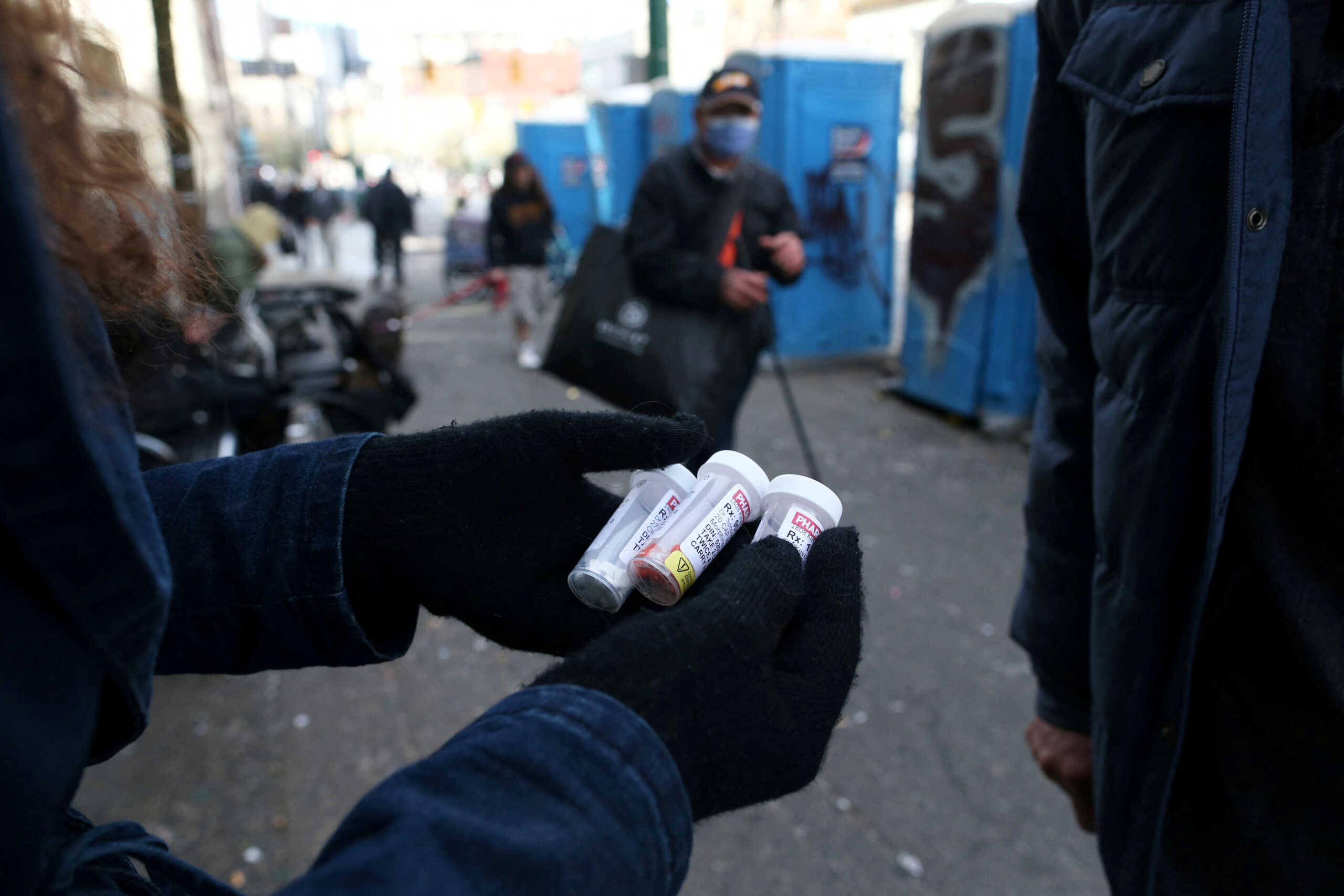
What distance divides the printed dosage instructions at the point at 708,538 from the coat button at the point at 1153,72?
0.73 m

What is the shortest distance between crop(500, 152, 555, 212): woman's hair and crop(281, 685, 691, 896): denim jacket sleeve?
8920 millimetres

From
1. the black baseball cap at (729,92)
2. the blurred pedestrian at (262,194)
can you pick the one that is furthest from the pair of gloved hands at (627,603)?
the blurred pedestrian at (262,194)

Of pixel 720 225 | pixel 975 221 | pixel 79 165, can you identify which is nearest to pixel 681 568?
pixel 79 165

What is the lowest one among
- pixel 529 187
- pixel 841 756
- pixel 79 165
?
pixel 841 756

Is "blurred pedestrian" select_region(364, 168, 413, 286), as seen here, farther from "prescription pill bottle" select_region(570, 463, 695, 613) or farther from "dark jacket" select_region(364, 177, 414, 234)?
"prescription pill bottle" select_region(570, 463, 695, 613)

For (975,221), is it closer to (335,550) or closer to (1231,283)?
(1231,283)

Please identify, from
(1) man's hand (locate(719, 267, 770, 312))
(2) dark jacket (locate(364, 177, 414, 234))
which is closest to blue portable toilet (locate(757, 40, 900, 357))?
(1) man's hand (locate(719, 267, 770, 312))

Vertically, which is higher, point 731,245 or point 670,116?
point 670,116

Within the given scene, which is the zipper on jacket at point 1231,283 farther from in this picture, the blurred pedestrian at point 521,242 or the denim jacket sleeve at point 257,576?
the blurred pedestrian at point 521,242

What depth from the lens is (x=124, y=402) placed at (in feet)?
2.18

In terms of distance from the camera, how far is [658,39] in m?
8.17

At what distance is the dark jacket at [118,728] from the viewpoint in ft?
1.75

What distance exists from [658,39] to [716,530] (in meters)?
8.01

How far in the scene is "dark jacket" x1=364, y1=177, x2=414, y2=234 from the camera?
14234mm
